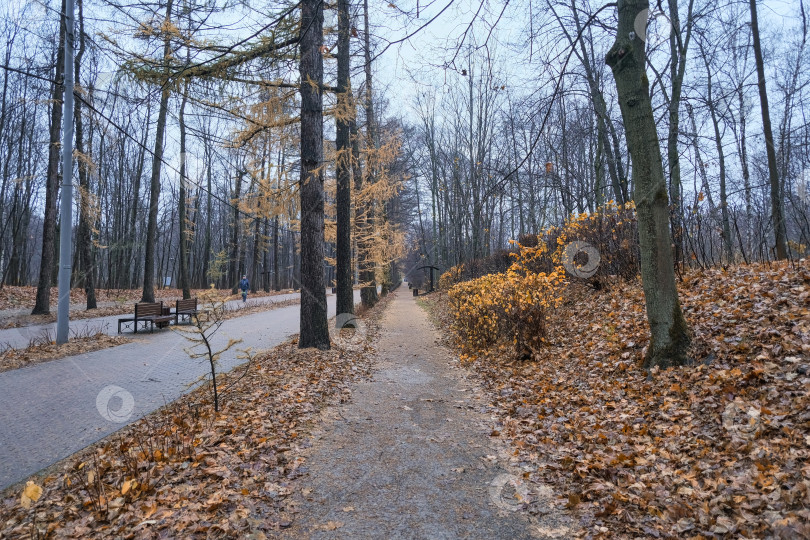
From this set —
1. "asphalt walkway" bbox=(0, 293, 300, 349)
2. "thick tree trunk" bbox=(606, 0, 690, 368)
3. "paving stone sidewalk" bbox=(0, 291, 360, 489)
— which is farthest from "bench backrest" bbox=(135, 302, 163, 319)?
"thick tree trunk" bbox=(606, 0, 690, 368)

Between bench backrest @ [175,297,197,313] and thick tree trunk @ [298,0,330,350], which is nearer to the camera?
thick tree trunk @ [298,0,330,350]

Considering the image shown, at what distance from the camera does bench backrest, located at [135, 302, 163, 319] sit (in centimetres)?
1109

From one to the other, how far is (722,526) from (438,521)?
1690 millimetres

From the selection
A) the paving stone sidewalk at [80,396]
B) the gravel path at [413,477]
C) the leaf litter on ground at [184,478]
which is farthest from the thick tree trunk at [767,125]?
the paving stone sidewalk at [80,396]

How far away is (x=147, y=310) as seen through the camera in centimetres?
1136

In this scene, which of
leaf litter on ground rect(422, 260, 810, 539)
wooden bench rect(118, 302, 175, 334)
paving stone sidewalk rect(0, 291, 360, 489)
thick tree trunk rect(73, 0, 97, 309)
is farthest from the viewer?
thick tree trunk rect(73, 0, 97, 309)

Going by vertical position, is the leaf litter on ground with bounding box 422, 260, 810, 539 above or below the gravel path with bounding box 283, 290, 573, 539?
above

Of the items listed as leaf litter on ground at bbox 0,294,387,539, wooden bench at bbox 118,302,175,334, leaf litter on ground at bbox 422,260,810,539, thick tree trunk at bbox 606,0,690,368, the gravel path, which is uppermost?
thick tree trunk at bbox 606,0,690,368

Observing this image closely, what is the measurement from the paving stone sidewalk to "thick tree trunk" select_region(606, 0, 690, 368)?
6072mm

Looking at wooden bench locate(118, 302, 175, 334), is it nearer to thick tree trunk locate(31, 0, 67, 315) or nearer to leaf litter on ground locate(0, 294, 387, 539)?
thick tree trunk locate(31, 0, 67, 315)

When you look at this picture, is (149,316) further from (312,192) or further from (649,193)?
(649,193)

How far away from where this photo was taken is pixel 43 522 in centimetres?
285

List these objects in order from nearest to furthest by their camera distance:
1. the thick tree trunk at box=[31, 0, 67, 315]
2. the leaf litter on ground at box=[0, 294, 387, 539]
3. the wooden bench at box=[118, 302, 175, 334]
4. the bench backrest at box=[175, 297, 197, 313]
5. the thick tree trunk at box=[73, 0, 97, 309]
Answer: the leaf litter on ground at box=[0, 294, 387, 539] < the wooden bench at box=[118, 302, 175, 334] < the thick tree trunk at box=[31, 0, 67, 315] < the bench backrest at box=[175, 297, 197, 313] < the thick tree trunk at box=[73, 0, 97, 309]

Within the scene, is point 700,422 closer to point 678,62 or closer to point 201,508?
point 201,508
